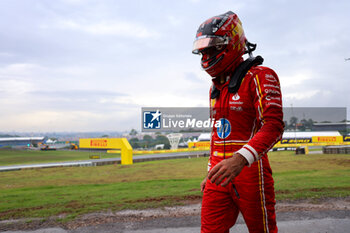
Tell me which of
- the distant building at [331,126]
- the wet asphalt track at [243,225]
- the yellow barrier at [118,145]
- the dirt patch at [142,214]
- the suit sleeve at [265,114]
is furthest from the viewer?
the distant building at [331,126]

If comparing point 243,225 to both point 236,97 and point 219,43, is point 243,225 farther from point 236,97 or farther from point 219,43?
point 219,43

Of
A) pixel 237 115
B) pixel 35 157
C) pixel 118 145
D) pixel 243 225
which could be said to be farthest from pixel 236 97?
pixel 35 157

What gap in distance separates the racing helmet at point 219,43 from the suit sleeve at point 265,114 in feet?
1.05

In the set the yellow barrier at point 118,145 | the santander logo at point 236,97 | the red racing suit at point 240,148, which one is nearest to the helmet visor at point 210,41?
the red racing suit at point 240,148

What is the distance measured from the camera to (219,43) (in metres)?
2.45

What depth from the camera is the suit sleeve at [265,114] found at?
203 cm

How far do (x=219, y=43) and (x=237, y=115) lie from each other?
2.03 ft

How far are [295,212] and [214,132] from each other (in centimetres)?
394

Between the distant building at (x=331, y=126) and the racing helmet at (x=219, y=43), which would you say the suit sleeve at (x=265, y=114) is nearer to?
the racing helmet at (x=219, y=43)

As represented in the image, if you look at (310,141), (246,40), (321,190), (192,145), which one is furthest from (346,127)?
(246,40)

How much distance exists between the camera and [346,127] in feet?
299

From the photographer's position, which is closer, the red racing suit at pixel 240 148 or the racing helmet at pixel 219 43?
the red racing suit at pixel 240 148

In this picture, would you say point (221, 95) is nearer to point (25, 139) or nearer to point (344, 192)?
point (344, 192)

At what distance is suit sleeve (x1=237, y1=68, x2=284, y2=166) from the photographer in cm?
203
